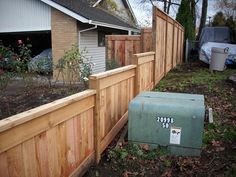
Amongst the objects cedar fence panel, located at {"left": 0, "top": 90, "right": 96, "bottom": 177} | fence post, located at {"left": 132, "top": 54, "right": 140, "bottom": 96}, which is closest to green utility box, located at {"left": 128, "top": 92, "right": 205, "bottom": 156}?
cedar fence panel, located at {"left": 0, "top": 90, "right": 96, "bottom": 177}

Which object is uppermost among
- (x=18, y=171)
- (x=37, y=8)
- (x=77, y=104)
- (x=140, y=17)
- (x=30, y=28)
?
(x=140, y=17)

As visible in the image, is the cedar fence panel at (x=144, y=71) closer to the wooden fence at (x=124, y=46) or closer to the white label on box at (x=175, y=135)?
the wooden fence at (x=124, y=46)

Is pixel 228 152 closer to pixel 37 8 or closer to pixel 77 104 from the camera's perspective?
pixel 77 104

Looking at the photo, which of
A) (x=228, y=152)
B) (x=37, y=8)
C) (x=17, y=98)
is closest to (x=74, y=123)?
(x=228, y=152)

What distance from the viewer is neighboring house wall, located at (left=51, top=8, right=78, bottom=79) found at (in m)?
12.1

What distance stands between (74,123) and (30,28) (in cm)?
1114

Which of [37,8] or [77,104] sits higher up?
[37,8]

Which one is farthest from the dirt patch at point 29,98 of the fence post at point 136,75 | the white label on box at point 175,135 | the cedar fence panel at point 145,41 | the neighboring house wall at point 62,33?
the white label on box at point 175,135

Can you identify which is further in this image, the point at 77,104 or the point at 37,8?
the point at 37,8

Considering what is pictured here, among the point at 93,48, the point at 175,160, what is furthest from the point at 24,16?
the point at 175,160

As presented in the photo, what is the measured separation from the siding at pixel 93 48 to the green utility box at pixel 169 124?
30.5ft

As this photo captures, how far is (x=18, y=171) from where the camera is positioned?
6.68 feet

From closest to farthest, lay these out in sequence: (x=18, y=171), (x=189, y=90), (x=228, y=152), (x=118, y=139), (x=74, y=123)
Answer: (x=18, y=171) → (x=74, y=123) → (x=228, y=152) → (x=118, y=139) → (x=189, y=90)

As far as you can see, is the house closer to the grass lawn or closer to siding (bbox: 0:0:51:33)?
siding (bbox: 0:0:51:33)
